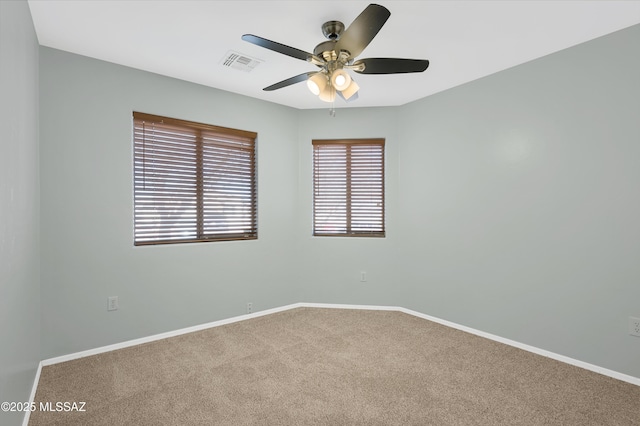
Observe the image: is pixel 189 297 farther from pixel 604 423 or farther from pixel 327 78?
pixel 604 423

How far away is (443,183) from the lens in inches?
149

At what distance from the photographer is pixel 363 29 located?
5.81 ft

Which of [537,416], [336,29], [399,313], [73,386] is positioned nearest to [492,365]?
[537,416]

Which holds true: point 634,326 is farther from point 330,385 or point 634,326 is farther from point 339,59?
point 339,59

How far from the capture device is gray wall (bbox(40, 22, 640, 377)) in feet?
8.48

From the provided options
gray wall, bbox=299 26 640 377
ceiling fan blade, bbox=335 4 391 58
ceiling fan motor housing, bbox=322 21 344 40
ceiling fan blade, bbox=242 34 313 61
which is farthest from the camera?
gray wall, bbox=299 26 640 377

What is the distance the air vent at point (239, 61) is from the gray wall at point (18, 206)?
1348 millimetres

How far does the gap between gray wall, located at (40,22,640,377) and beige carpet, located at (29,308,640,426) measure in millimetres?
361

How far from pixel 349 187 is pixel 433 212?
3.70 feet

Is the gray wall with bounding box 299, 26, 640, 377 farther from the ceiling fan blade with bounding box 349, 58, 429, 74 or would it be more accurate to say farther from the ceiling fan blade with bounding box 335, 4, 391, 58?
the ceiling fan blade with bounding box 335, 4, 391, 58

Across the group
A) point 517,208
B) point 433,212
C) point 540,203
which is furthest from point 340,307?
point 540,203

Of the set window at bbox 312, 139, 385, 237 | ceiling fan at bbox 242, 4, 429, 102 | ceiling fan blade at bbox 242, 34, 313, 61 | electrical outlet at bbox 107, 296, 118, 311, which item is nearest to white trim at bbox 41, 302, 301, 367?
electrical outlet at bbox 107, 296, 118, 311

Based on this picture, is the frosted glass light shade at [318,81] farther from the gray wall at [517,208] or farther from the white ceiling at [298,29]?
the gray wall at [517,208]

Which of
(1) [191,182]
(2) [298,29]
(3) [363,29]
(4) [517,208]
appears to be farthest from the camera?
(1) [191,182]
